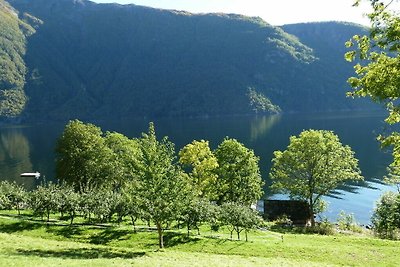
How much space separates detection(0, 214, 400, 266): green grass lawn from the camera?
32.0 m

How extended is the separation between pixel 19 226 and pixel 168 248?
19.1 meters

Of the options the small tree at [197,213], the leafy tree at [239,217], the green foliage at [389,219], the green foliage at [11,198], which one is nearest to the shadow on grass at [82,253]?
the small tree at [197,213]

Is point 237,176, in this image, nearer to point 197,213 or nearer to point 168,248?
point 197,213

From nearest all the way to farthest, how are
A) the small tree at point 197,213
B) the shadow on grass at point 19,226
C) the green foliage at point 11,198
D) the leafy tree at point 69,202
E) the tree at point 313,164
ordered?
the shadow on grass at point 19,226 → the small tree at point 197,213 → the leafy tree at point 69,202 → the green foliage at point 11,198 → the tree at point 313,164

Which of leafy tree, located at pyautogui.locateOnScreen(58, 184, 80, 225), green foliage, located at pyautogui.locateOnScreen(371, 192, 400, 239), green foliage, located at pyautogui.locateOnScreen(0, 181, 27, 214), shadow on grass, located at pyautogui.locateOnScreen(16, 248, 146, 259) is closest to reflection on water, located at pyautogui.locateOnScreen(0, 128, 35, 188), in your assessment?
green foliage, located at pyautogui.locateOnScreen(0, 181, 27, 214)

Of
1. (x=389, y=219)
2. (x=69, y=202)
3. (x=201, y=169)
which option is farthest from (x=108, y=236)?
(x=389, y=219)

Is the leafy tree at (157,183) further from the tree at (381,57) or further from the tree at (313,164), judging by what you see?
the tree at (313,164)

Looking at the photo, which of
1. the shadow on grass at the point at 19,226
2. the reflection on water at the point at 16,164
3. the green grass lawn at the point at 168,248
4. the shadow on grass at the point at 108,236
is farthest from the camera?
the reflection on water at the point at 16,164

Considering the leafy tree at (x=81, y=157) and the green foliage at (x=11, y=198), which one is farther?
the leafy tree at (x=81, y=157)

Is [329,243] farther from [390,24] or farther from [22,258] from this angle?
[390,24]

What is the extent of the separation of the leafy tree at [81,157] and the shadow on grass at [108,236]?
23.8 metres

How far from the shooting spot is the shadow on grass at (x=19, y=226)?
157 feet

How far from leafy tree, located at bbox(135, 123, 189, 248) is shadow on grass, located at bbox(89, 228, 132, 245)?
31.4ft

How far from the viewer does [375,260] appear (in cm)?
4059
